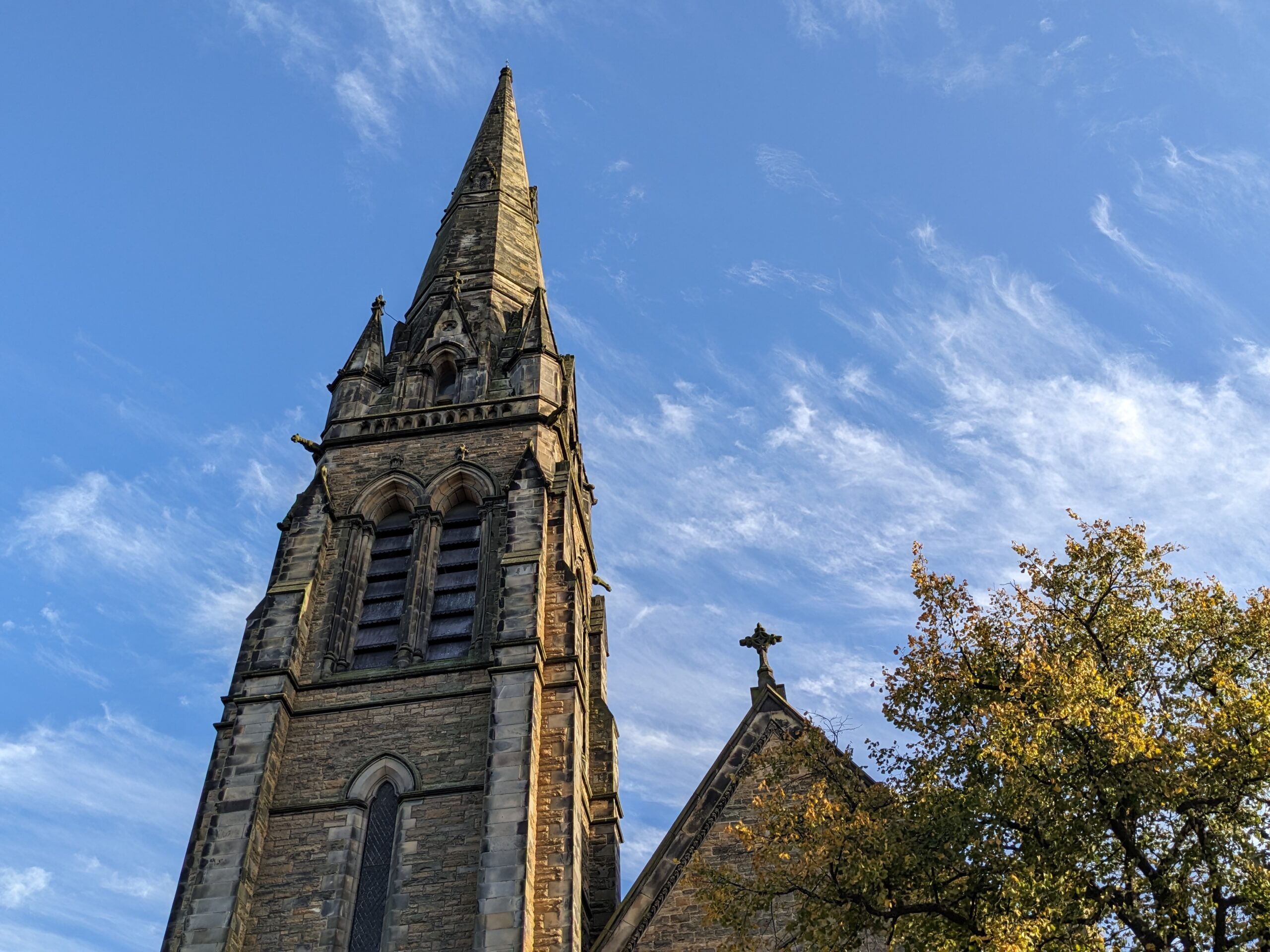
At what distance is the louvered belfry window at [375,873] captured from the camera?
53.5 ft

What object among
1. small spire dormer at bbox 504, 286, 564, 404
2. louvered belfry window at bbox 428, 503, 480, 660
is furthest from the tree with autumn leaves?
small spire dormer at bbox 504, 286, 564, 404

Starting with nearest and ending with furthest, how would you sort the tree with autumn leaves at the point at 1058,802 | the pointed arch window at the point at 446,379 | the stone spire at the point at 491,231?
the tree with autumn leaves at the point at 1058,802, the pointed arch window at the point at 446,379, the stone spire at the point at 491,231

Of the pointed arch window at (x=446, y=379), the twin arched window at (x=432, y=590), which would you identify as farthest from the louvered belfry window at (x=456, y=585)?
the pointed arch window at (x=446, y=379)

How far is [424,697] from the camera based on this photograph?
62.5ft

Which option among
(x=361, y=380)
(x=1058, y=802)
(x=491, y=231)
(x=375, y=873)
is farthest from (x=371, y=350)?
(x=1058, y=802)

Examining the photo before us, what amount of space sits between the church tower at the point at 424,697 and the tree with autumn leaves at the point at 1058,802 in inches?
194

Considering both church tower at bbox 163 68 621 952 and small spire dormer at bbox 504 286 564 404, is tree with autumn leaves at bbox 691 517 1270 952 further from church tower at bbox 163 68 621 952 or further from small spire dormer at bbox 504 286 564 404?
small spire dormer at bbox 504 286 564 404

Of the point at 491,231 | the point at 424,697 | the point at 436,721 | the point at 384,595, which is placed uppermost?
the point at 491,231

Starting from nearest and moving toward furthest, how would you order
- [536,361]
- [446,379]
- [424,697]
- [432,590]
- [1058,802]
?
[1058,802] < [424,697] < [432,590] < [536,361] < [446,379]

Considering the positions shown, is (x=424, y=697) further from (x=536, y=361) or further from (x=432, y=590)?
(x=536, y=361)

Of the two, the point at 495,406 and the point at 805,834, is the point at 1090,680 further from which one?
the point at 495,406

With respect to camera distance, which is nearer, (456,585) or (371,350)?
(456,585)

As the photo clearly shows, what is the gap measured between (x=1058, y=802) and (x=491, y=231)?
24439mm

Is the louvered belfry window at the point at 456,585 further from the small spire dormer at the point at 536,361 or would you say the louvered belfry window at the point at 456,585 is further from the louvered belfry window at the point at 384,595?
the small spire dormer at the point at 536,361
